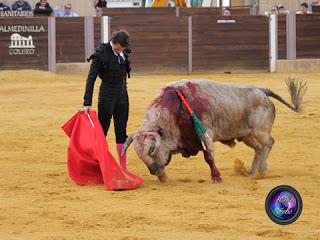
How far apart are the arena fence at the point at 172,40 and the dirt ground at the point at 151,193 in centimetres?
596

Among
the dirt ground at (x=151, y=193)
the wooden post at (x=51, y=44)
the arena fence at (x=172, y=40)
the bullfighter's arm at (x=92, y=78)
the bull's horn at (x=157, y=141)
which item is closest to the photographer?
the dirt ground at (x=151, y=193)

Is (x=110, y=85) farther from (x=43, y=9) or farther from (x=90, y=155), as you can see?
(x=43, y=9)

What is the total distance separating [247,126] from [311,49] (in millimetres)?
12497

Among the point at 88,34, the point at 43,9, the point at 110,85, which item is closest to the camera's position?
the point at 110,85

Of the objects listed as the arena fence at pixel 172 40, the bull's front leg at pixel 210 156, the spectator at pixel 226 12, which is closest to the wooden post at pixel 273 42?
the arena fence at pixel 172 40

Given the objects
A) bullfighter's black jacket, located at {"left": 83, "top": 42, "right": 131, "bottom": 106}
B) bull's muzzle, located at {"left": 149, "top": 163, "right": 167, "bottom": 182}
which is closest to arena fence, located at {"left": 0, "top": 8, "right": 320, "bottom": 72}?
bullfighter's black jacket, located at {"left": 83, "top": 42, "right": 131, "bottom": 106}

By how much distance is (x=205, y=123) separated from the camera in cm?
854

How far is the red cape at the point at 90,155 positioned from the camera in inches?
330

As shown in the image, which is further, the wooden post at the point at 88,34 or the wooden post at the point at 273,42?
the wooden post at the point at 273,42

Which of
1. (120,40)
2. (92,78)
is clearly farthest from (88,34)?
(120,40)

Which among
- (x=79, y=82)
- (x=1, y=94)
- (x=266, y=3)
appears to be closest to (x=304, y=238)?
(x=1, y=94)

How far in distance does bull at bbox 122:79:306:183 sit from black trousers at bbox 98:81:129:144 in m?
0.27

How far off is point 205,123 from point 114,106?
845mm

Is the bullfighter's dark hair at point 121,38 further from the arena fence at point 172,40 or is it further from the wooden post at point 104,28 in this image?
the wooden post at point 104,28
